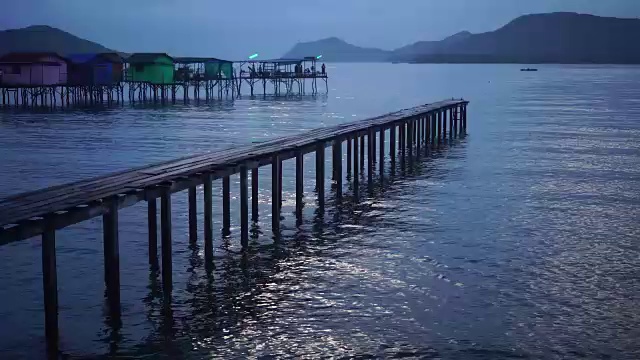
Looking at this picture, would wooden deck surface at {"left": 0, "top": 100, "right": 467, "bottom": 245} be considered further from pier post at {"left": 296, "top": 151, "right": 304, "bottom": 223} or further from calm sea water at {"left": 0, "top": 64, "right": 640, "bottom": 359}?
calm sea water at {"left": 0, "top": 64, "right": 640, "bottom": 359}

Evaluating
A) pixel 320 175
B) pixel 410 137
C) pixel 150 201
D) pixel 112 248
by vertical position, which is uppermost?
pixel 410 137

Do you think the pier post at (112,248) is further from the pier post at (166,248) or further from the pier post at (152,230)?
the pier post at (152,230)

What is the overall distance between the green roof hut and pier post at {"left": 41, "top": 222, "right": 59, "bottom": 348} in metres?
56.5

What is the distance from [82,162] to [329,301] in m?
16.7

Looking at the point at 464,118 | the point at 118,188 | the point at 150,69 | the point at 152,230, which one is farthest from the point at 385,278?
the point at 150,69

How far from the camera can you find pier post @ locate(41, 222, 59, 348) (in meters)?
9.28

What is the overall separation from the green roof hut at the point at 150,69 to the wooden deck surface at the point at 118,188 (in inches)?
1933

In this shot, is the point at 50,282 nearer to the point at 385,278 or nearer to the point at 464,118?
the point at 385,278

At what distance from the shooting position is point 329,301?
11.4 metres

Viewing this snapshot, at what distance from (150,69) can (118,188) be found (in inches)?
2190

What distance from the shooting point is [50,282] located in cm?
942

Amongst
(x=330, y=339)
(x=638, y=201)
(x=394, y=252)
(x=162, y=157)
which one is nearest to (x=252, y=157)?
(x=394, y=252)

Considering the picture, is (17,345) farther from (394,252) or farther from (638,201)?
(638,201)

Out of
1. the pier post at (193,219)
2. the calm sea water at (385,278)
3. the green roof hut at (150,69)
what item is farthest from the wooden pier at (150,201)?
the green roof hut at (150,69)
